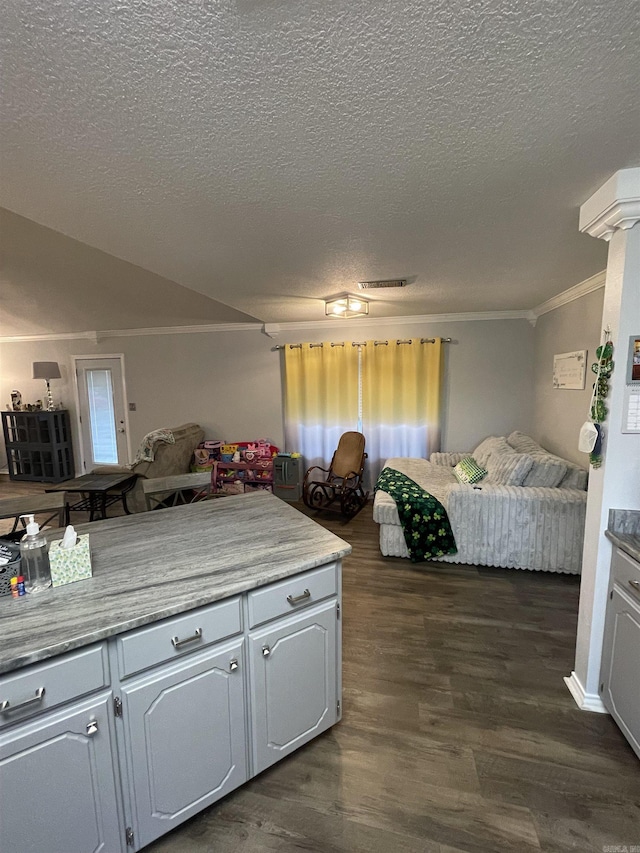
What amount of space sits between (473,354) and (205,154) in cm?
412

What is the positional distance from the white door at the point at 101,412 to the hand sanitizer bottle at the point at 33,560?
5.30m

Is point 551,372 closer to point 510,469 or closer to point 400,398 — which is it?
point 510,469

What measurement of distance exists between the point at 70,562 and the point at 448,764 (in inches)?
64.8

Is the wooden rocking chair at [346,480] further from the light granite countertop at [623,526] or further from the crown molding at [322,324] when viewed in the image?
the light granite countertop at [623,526]

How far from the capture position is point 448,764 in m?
1.55

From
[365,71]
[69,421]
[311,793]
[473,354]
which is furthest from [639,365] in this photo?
[69,421]

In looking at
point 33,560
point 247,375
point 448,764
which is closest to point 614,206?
point 448,764

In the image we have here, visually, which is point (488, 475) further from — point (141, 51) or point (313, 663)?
point (141, 51)

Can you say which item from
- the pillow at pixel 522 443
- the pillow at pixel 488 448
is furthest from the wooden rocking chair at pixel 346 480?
the pillow at pixel 522 443

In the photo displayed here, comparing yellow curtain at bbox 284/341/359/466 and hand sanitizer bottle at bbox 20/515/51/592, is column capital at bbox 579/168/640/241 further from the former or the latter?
yellow curtain at bbox 284/341/359/466

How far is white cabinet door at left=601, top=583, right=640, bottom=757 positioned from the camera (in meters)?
1.50

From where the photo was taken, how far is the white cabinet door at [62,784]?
3.21 ft

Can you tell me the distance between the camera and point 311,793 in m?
1.45

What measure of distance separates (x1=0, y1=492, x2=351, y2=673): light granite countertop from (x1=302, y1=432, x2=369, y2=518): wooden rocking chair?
95.2 inches
